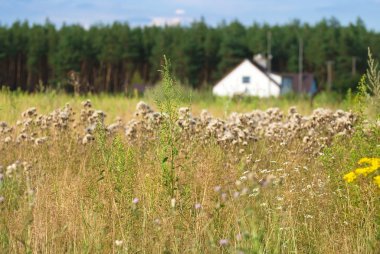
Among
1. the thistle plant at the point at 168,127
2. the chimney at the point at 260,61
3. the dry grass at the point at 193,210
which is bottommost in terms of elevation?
the dry grass at the point at 193,210

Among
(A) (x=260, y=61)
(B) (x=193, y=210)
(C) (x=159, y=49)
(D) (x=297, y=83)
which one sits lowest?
(B) (x=193, y=210)

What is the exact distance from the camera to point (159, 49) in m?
80.9

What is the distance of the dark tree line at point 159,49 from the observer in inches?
3216

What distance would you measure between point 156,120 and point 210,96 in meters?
13.1

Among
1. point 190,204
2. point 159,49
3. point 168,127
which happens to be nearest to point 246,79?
point 159,49

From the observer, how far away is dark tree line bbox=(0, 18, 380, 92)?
3216 inches

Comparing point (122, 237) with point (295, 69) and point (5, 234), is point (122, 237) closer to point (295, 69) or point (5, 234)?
point (5, 234)

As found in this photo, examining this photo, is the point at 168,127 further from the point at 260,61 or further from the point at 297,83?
the point at 297,83

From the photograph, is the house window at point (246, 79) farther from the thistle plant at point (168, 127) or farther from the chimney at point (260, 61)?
the thistle plant at point (168, 127)

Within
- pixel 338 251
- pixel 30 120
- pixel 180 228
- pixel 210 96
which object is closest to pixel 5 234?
pixel 180 228

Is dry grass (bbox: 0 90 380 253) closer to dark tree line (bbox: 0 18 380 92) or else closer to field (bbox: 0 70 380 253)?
field (bbox: 0 70 380 253)


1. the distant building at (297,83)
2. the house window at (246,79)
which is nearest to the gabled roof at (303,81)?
the distant building at (297,83)

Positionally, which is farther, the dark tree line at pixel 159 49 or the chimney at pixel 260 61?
the dark tree line at pixel 159 49

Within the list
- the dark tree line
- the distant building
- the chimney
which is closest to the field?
the distant building
